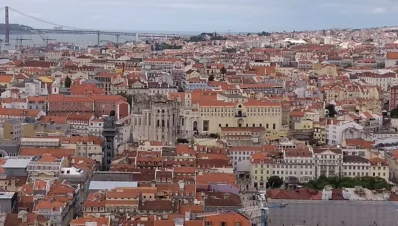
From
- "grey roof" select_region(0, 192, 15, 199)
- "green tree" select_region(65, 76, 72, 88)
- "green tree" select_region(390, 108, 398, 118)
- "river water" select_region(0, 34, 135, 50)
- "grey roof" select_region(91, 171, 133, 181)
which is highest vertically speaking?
"river water" select_region(0, 34, 135, 50)

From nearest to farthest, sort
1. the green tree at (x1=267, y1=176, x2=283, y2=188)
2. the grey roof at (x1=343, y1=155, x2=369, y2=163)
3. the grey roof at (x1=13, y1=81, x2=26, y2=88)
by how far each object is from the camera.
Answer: the green tree at (x1=267, y1=176, x2=283, y2=188) → the grey roof at (x1=343, y1=155, x2=369, y2=163) → the grey roof at (x1=13, y1=81, x2=26, y2=88)

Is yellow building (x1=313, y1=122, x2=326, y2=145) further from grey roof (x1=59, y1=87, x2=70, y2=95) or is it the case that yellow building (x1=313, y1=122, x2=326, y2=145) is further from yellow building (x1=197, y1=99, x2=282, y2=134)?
grey roof (x1=59, y1=87, x2=70, y2=95)

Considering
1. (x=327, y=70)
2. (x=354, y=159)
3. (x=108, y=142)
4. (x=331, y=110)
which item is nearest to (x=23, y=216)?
(x=108, y=142)

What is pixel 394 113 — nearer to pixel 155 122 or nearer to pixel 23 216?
pixel 155 122

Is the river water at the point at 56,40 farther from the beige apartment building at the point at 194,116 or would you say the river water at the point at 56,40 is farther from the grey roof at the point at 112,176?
the grey roof at the point at 112,176

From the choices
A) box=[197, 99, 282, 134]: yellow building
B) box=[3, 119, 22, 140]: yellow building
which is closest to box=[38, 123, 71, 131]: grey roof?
box=[3, 119, 22, 140]: yellow building

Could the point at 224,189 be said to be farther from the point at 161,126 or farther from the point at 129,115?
the point at 129,115

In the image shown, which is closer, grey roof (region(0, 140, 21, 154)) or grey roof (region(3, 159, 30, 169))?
grey roof (region(3, 159, 30, 169))

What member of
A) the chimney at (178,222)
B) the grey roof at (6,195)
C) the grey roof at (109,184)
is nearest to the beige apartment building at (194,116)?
the grey roof at (109,184)
